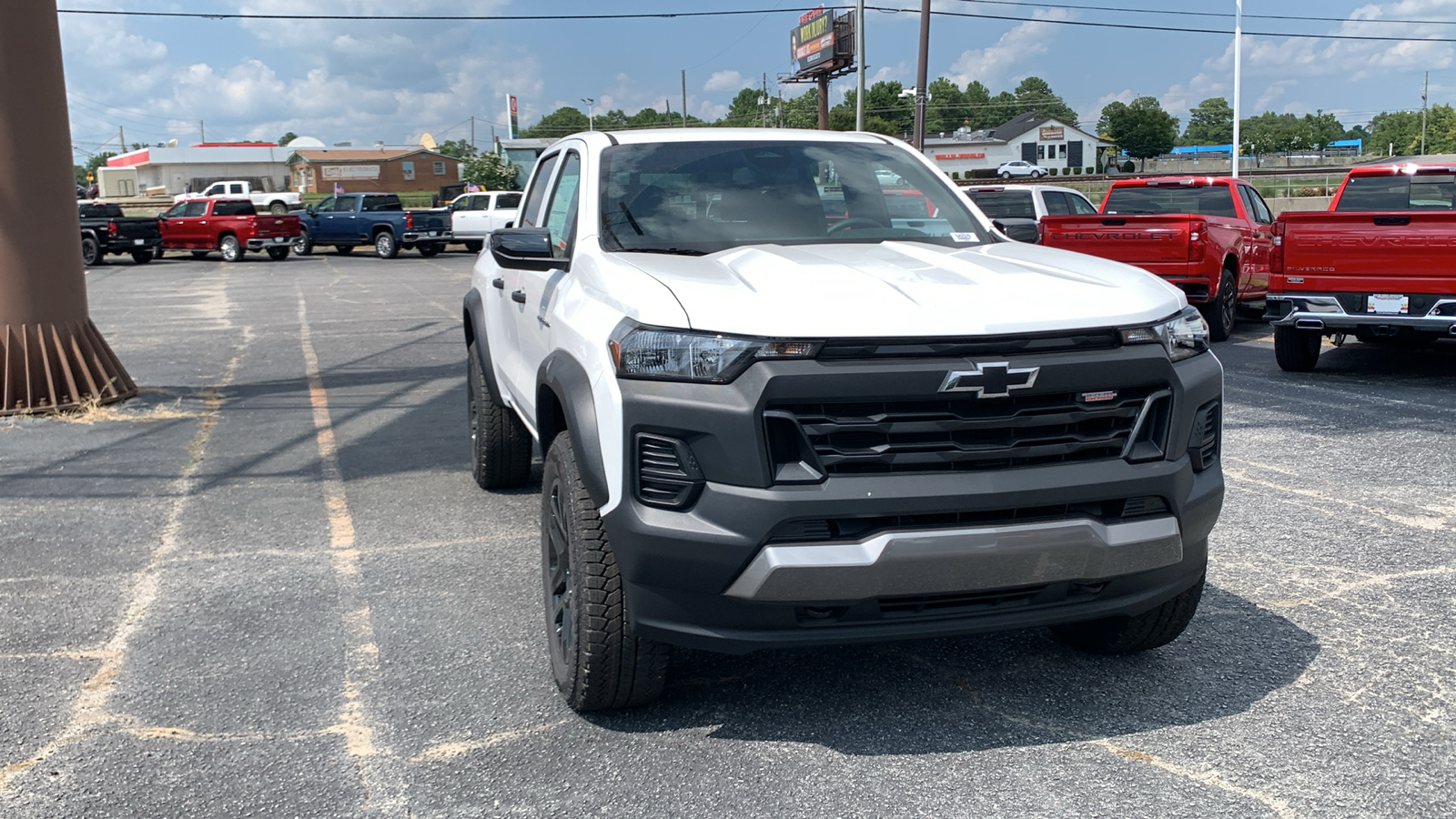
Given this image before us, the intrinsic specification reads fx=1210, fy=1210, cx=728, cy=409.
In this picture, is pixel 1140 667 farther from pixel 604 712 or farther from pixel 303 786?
pixel 303 786

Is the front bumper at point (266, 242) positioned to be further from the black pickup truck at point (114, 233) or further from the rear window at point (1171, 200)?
the rear window at point (1171, 200)

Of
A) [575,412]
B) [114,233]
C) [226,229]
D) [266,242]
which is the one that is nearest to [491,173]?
[226,229]

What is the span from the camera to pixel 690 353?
3232 millimetres

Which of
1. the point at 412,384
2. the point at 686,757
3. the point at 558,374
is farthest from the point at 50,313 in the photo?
the point at 686,757

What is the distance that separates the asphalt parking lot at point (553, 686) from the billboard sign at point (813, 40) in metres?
60.2

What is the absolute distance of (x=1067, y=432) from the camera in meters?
3.34

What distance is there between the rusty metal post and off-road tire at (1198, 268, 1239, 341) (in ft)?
35.4

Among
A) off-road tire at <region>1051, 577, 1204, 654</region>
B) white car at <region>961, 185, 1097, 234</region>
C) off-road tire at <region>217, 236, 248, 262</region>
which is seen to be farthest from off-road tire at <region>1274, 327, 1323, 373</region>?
off-road tire at <region>217, 236, 248, 262</region>

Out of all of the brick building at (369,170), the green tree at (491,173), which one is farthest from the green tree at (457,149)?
the green tree at (491,173)

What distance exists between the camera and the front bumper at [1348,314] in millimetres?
9633

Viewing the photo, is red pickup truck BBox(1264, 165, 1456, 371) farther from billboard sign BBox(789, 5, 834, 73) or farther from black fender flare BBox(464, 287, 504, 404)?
billboard sign BBox(789, 5, 834, 73)

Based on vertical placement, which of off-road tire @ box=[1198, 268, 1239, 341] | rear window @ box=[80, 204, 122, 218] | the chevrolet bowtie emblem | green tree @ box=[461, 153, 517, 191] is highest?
green tree @ box=[461, 153, 517, 191]

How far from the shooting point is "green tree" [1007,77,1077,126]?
162625mm

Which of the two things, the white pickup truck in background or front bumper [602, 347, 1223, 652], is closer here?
front bumper [602, 347, 1223, 652]
